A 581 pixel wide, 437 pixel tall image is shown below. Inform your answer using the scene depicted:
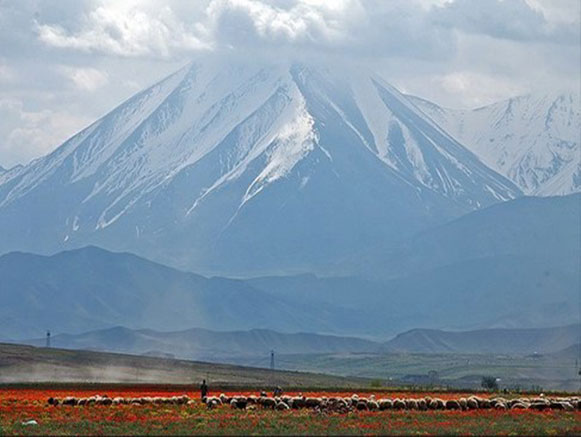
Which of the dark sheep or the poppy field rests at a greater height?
the dark sheep

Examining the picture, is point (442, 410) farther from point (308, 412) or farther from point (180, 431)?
point (180, 431)

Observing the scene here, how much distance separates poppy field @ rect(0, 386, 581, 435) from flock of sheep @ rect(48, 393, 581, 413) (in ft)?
0.62

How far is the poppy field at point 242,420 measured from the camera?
57.3 meters

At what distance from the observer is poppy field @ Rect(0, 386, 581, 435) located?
188ft

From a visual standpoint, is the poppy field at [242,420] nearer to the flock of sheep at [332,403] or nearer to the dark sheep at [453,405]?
the flock of sheep at [332,403]

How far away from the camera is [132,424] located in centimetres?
6006

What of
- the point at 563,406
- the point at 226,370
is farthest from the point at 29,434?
the point at 226,370

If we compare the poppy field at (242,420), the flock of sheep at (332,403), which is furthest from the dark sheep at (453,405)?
the poppy field at (242,420)

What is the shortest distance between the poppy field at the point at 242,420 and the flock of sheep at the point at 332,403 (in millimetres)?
189

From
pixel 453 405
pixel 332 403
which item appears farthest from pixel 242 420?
pixel 453 405

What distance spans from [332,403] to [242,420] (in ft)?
28.7

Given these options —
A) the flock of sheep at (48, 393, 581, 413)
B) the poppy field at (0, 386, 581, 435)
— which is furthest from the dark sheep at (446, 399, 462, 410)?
the poppy field at (0, 386, 581, 435)

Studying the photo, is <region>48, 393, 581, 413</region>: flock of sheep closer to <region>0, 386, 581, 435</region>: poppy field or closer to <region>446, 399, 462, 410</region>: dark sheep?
<region>446, 399, 462, 410</region>: dark sheep

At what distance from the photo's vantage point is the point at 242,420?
204 feet
